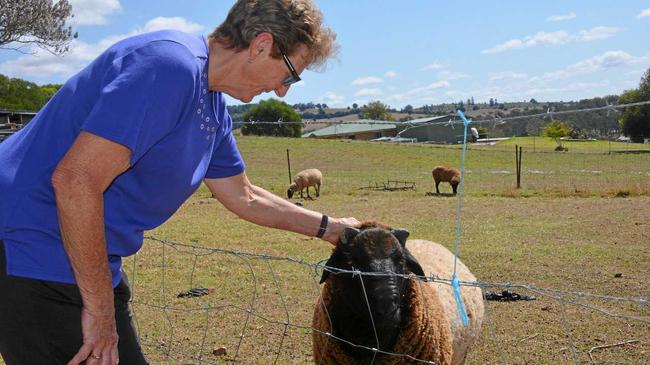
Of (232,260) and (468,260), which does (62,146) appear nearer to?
(232,260)

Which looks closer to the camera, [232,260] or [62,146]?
[62,146]

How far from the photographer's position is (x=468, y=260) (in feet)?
33.3

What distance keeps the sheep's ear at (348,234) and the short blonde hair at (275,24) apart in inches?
63.2

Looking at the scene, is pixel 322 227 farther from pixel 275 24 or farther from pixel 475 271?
pixel 475 271

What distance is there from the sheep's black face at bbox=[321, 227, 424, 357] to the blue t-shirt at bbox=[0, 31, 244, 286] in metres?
1.67

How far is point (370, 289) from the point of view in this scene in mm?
3736

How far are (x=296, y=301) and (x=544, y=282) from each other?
370cm

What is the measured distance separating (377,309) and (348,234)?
508mm

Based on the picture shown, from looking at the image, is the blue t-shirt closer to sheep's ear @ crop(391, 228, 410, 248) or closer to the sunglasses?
the sunglasses

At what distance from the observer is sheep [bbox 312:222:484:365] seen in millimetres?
3727

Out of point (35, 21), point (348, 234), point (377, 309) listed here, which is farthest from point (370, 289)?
point (35, 21)

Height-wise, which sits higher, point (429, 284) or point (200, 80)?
point (200, 80)

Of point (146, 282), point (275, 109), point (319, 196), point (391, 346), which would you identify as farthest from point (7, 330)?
point (275, 109)

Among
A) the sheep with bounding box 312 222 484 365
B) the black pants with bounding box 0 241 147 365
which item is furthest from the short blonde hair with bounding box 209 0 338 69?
the sheep with bounding box 312 222 484 365
